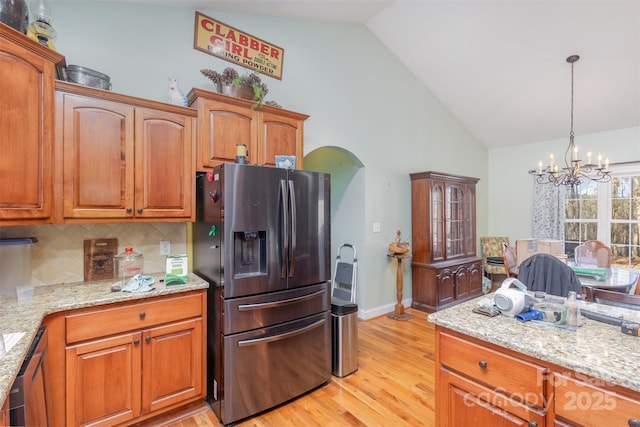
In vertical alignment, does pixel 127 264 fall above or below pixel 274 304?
above

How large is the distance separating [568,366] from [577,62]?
4.32m

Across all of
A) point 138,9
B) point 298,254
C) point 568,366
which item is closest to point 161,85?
point 138,9

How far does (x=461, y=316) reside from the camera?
60.7 inches

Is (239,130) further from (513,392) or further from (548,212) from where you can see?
(548,212)

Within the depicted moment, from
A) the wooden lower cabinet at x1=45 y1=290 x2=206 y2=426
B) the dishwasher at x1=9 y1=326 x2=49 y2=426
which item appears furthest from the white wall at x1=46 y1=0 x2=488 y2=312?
the dishwasher at x1=9 y1=326 x2=49 y2=426

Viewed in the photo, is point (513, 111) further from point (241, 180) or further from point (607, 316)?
point (241, 180)

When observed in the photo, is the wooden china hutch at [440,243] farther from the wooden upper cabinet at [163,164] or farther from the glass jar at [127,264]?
the glass jar at [127,264]

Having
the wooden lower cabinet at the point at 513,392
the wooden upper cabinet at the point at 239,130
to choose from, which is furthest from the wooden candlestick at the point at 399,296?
the wooden lower cabinet at the point at 513,392

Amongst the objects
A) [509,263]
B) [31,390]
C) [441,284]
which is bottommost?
[441,284]

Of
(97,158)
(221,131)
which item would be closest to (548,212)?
(221,131)

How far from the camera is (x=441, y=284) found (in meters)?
4.24

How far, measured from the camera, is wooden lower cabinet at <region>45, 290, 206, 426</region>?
169cm

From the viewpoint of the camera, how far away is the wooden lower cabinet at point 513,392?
1.02 meters

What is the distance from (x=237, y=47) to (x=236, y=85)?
0.76 m
